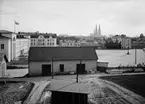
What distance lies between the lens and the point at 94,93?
13578mm

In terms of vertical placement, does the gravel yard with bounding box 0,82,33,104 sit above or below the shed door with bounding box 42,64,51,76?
below

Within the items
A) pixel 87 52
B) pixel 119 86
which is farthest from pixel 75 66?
pixel 119 86

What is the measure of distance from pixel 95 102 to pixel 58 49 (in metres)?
14.0

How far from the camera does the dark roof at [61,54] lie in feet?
72.8

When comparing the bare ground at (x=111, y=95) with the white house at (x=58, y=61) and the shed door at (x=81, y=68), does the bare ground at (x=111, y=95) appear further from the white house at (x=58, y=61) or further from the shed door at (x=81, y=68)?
the white house at (x=58, y=61)

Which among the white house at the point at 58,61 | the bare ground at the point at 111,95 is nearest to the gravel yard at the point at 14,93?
the white house at the point at 58,61

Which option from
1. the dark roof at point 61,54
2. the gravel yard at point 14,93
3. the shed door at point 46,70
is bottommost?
the gravel yard at point 14,93

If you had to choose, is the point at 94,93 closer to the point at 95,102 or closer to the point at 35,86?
the point at 95,102

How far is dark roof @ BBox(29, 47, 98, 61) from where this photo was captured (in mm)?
22191

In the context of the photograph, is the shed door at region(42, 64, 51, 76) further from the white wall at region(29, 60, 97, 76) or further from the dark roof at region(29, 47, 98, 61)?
the dark roof at region(29, 47, 98, 61)

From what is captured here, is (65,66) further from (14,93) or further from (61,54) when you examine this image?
(14,93)

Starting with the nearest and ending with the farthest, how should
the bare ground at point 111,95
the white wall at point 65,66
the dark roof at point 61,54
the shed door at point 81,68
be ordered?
the bare ground at point 111,95 → the white wall at point 65,66 → the dark roof at point 61,54 → the shed door at point 81,68

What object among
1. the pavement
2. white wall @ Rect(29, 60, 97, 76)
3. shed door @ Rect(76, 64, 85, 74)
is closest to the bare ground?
the pavement

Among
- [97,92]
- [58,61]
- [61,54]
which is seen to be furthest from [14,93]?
[61,54]
